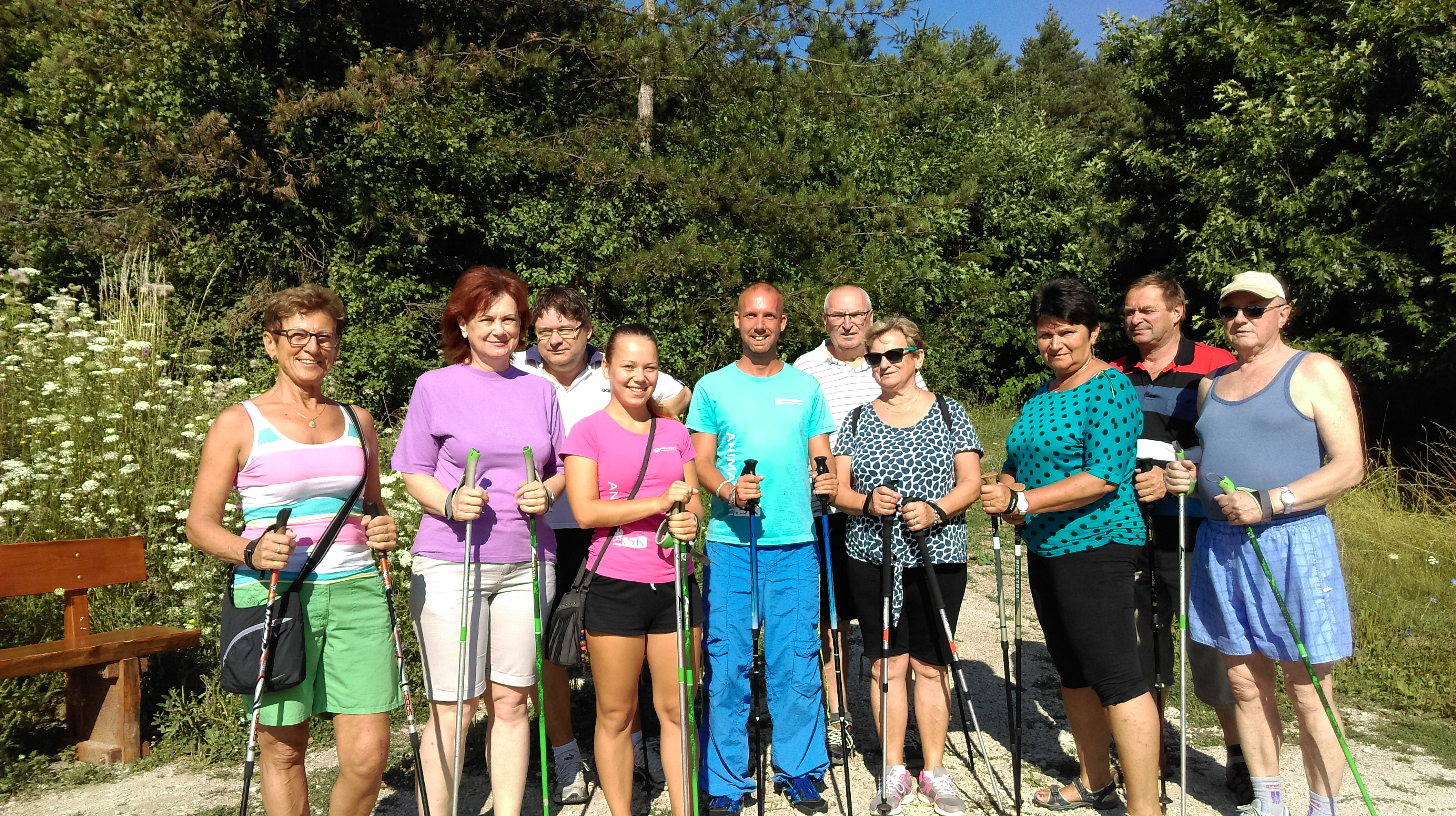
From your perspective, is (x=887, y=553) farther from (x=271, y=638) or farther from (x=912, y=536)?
(x=271, y=638)

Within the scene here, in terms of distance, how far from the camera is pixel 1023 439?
365cm

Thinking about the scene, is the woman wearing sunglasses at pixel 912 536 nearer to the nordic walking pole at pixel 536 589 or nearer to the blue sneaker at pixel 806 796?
the blue sneaker at pixel 806 796

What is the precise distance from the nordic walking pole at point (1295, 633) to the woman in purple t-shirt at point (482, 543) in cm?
252

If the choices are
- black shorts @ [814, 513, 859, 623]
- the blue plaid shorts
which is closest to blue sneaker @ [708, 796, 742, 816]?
black shorts @ [814, 513, 859, 623]

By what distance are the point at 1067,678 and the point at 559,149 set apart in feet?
35.8

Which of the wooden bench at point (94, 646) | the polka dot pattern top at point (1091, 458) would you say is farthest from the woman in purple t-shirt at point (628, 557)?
the wooden bench at point (94, 646)

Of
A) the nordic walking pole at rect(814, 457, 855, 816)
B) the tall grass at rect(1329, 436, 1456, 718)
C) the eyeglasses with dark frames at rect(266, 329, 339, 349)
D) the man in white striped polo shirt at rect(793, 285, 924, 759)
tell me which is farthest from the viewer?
the tall grass at rect(1329, 436, 1456, 718)

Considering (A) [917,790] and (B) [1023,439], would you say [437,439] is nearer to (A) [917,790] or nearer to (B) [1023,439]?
(B) [1023,439]

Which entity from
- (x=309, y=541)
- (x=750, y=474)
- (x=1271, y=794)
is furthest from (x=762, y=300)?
(x=1271, y=794)

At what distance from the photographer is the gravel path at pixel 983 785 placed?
394 centimetres

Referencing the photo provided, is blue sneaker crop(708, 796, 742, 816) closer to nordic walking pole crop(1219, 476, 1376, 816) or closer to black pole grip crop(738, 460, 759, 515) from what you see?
black pole grip crop(738, 460, 759, 515)

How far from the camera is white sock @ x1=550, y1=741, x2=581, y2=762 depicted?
13.5 feet

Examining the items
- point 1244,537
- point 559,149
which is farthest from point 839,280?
point 1244,537

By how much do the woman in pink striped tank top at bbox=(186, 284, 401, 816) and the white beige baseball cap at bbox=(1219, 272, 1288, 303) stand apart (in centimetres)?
320
